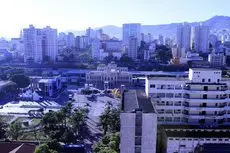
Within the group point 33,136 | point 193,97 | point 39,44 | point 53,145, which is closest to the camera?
point 193,97

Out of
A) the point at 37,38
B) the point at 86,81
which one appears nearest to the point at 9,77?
the point at 86,81

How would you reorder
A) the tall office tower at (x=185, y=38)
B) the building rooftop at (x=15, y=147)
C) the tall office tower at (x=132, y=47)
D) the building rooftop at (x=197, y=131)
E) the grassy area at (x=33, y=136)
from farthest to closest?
the tall office tower at (x=185, y=38) → the tall office tower at (x=132, y=47) → the grassy area at (x=33, y=136) → the building rooftop at (x=15, y=147) → the building rooftop at (x=197, y=131)

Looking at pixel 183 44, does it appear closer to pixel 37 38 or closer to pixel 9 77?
pixel 37 38

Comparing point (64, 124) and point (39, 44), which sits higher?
point (39, 44)

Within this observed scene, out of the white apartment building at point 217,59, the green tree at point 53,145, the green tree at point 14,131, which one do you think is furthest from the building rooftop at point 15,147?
the white apartment building at point 217,59

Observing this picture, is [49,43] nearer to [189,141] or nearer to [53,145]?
[53,145]

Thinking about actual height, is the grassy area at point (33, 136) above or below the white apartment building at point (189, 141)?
below

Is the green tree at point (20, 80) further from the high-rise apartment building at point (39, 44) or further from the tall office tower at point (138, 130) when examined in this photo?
the tall office tower at point (138, 130)

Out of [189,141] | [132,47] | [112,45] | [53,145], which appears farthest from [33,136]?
[112,45]
